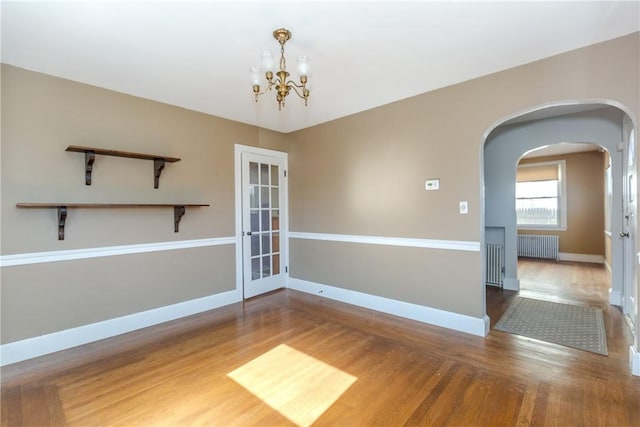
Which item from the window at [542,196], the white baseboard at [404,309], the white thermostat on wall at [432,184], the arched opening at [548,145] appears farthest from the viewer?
the window at [542,196]

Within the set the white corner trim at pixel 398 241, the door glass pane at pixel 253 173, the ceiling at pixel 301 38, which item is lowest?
the white corner trim at pixel 398 241

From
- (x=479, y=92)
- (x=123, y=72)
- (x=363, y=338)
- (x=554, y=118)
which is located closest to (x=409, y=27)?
(x=479, y=92)

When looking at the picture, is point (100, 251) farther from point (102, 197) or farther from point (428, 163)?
point (428, 163)

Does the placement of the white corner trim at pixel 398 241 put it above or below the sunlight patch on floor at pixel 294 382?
above

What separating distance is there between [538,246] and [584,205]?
127 cm

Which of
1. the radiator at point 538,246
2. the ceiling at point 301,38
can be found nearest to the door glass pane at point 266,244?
the ceiling at point 301,38

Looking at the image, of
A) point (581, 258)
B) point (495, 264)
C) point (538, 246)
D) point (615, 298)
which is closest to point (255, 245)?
point (495, 264)

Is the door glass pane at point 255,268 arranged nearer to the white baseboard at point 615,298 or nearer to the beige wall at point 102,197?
the beige wall at point 102,197

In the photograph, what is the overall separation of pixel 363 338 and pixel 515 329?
5.23ft

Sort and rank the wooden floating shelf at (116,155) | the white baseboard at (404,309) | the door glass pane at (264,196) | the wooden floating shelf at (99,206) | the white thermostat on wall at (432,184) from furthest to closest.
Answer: the door glass pane at (264,196) < the white thermostat on wall at (432,184) < the white baseboard at (404,309) < the wooden floating shelf at (116,155) < the wooden floating shelf at (99,206)

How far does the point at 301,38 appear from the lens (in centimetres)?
215

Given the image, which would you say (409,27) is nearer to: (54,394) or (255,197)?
(255,197)

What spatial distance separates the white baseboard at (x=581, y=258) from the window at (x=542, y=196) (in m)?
0.65

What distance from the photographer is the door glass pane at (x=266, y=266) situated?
4.40 metres
